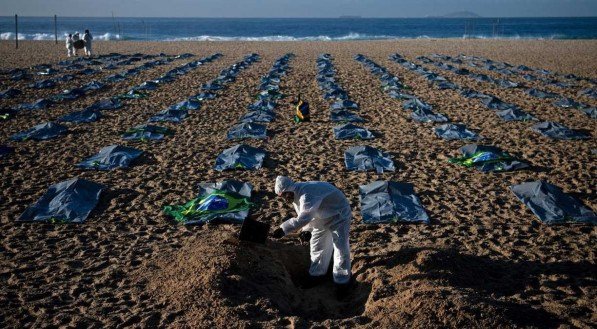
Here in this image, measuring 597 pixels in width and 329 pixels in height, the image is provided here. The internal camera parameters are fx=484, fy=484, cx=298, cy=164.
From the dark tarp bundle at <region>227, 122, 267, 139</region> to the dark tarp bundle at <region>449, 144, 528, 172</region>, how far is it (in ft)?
16.3

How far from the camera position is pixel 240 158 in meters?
10.5

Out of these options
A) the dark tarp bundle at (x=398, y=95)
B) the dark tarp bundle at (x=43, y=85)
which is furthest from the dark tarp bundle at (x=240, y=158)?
the dark tarp bundle at (x=43, y=85)

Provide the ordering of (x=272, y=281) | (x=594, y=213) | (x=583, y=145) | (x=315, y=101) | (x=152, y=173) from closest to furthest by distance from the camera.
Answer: (x=272, y=281) → (x=594, y=213) → (x=152, y=173) → (x=583, y=145) → (x=315, y=101)

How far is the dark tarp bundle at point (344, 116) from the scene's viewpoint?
47.5 ft

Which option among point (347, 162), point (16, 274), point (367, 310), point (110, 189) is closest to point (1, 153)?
point (110, 189)

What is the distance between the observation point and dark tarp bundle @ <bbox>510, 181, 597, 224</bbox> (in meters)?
7.83

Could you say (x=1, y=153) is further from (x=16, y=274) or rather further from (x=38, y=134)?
(x=16, y=274)

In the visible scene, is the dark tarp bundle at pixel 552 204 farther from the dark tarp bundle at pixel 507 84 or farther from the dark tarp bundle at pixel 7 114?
the dark tarp bundle at pixel 7 114

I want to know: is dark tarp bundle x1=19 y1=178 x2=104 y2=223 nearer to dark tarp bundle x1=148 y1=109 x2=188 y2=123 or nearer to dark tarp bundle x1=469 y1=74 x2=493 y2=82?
dark tarp bundle x1=148 y1=109 x2=188 y2=123

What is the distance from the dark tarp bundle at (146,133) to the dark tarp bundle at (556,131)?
9999 millimetres

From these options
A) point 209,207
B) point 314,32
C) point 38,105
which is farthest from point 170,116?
point 314,32

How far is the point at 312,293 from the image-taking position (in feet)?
20.2

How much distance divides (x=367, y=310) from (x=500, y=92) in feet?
54.3

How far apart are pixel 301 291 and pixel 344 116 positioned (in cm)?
916
